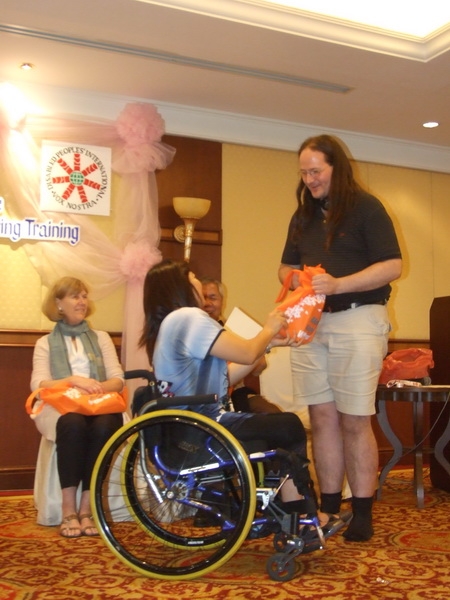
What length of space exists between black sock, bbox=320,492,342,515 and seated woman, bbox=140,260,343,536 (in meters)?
0.25

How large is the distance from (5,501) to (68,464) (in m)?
1.05

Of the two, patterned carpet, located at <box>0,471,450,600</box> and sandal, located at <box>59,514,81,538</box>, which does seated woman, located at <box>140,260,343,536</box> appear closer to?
patterned carpet, located at <box>0,471,450,600</box>

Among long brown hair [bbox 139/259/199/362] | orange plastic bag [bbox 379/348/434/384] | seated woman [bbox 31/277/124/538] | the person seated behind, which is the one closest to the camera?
long brown hair [bbox 139/259/199/362]

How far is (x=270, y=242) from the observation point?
5066 mm

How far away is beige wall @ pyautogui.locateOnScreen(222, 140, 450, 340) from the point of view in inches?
196

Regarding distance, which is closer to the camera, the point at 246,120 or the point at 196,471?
the point at 196,471

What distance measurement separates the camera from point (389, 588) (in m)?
2.12

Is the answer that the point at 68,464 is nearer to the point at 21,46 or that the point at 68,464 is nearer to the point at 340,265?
the point at 340,265

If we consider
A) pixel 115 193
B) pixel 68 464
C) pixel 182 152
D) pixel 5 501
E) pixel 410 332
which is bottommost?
pixel 5 501

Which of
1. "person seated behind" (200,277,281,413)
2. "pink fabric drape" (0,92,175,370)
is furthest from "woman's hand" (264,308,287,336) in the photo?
"pink fabric drape" (0,92,175,370)

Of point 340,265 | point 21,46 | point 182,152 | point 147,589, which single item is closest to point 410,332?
point 182,152

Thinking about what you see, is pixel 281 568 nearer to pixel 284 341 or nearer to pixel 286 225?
pixel 284 341

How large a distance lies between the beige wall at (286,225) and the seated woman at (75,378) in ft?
5.26

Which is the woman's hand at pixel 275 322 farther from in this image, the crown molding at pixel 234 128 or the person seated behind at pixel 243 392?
the crown molding at pixel 234 128
